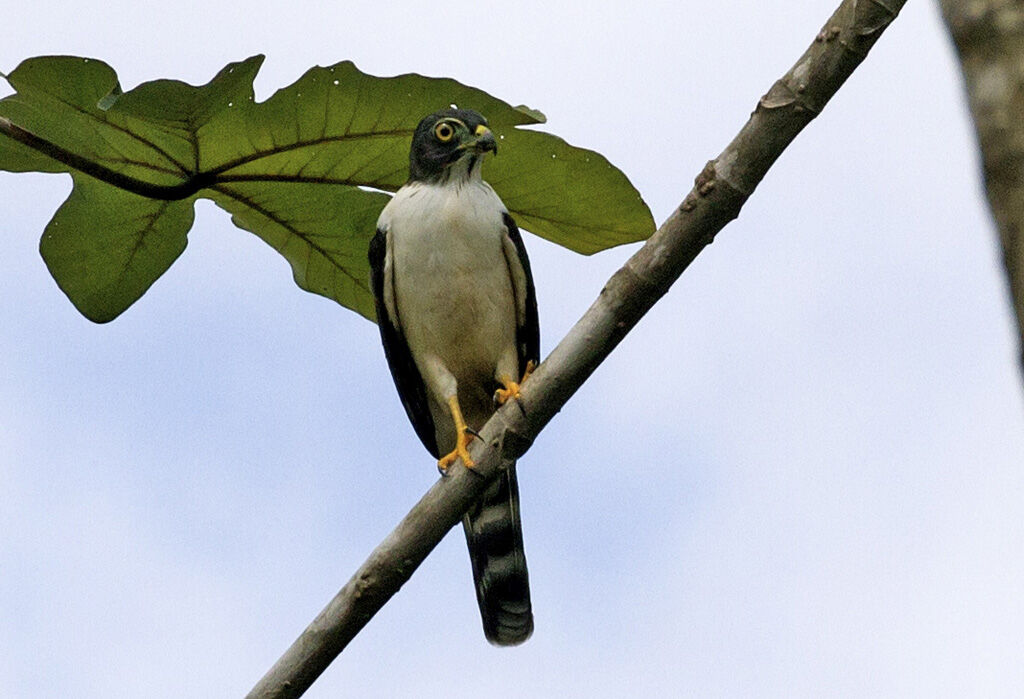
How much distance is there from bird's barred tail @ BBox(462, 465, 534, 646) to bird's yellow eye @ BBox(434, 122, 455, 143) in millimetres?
1349

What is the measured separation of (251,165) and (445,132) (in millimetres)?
887

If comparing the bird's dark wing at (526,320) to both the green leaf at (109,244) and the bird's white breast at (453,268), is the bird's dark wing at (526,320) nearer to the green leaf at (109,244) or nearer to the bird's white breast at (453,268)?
the bird's white breast at (453,268)

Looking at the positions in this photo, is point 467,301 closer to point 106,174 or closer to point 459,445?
point 459,445

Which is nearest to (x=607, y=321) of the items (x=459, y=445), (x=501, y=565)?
(x=459, y=445)

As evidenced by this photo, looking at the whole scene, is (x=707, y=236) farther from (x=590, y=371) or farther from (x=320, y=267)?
(x=320, y=267)

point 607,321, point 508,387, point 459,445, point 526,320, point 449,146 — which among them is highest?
point 449,146

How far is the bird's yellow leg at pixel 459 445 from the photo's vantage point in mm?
3930

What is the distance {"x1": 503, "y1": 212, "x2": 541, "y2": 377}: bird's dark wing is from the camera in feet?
18.4

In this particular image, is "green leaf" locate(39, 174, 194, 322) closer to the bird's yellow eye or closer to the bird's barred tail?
the bird's yellow eye

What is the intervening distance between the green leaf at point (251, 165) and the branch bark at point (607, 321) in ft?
3.89

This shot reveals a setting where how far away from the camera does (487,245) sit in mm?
5539

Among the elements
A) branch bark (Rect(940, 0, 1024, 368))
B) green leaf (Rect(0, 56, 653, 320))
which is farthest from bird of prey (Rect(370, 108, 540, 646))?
branch bark (Rect(940, 0, 1024, 368))

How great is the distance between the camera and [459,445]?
4.60 metres

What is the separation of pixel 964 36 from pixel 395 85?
10.6 feet
